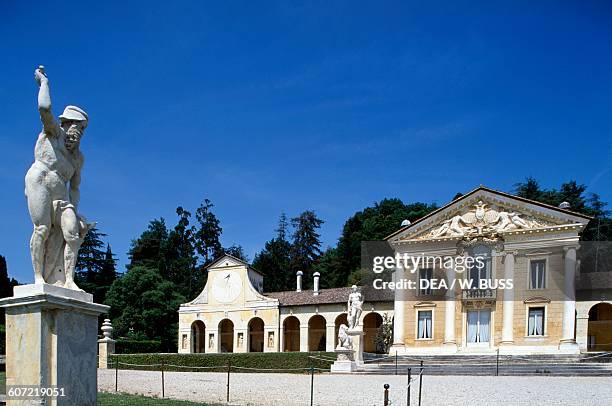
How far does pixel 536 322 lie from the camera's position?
33875 millimetres

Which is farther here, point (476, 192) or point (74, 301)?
point (476, 192)

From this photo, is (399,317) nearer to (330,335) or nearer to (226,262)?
(330,335)

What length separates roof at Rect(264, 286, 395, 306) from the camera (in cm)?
4034

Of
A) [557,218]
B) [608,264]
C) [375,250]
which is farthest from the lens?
[375,250]

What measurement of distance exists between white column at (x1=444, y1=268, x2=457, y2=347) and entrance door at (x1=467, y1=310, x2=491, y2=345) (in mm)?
890

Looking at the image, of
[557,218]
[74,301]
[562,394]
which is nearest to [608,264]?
[557,218]

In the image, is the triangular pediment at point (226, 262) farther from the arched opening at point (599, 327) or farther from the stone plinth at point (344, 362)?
the arched opening at point (599, 327)

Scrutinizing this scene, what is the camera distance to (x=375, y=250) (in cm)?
5253

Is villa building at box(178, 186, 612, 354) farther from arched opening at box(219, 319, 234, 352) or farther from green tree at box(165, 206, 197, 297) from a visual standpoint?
green tree at box(165, 206, 197, 297)

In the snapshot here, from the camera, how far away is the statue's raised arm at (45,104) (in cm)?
591

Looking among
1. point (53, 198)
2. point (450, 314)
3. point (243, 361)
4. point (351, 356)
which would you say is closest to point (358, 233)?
point (450, 314)

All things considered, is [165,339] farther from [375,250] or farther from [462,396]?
[462,396]

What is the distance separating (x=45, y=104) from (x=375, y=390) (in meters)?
15.2

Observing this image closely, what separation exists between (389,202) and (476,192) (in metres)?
31.5
